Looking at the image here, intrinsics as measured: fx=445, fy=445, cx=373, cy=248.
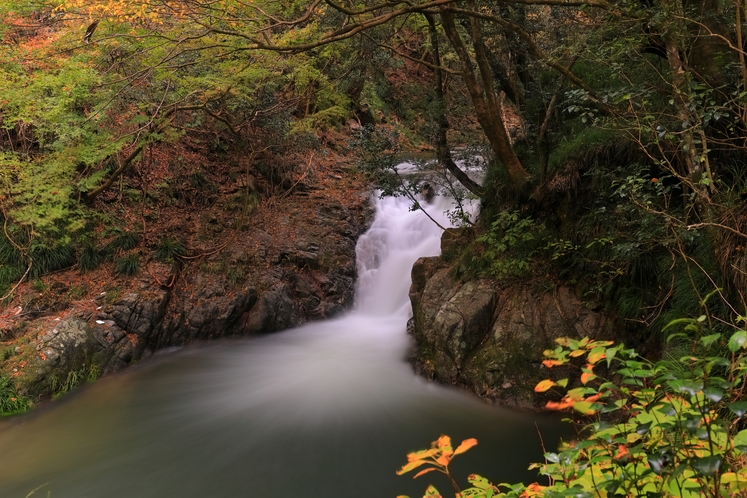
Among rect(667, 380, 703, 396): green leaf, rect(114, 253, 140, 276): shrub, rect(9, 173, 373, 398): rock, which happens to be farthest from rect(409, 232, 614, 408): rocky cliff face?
rect(114, 253, 140, 276): shrub

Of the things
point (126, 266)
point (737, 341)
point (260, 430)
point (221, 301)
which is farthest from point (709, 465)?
point (126, 266)

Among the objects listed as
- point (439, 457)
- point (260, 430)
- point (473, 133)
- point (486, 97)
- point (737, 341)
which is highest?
point (486, 97)

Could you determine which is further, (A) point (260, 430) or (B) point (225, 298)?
(B) point (225, 298)

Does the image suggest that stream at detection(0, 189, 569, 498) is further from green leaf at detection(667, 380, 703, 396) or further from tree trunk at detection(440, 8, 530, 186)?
green leaf at detection(667, 380, 703, 396)

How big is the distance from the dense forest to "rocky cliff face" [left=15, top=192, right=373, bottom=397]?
732 millimetres

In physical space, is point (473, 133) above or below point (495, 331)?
above

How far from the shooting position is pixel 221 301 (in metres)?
9.43

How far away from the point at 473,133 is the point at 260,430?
254 inches

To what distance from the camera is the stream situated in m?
4.97

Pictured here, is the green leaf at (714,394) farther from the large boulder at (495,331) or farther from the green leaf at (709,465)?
the large boulder at (495,331)

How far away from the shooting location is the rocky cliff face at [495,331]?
240 inches

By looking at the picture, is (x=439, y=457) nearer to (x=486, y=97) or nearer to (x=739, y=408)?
(x=739, y=408)

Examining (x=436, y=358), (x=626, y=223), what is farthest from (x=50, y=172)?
(x=626, y=223)

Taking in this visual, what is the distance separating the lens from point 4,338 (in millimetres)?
7090
